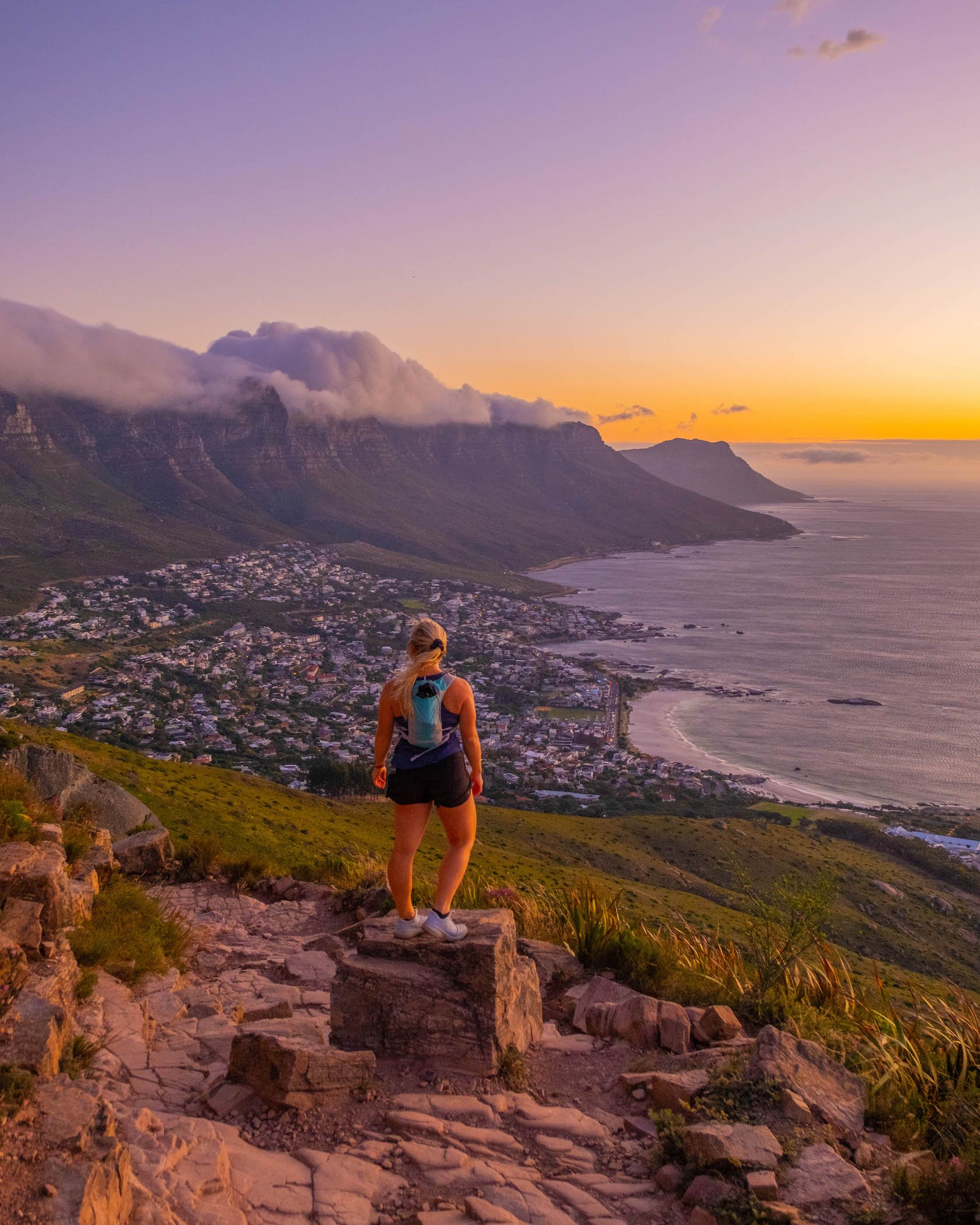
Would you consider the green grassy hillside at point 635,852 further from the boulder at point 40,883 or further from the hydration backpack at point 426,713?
the boulder at point 40,883

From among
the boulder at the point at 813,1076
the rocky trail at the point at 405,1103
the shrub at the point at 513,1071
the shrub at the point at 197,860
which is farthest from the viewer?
the shrub at the point at 197,860

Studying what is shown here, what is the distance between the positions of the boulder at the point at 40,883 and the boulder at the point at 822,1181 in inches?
185

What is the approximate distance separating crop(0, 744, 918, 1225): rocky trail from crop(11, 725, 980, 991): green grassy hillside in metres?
2.77

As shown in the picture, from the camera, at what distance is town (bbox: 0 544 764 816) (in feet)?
149

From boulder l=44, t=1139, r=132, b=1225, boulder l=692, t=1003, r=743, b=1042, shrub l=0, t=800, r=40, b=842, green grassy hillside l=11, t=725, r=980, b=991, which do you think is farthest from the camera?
green grassy hillside l=11, t=725, r=980, b=991

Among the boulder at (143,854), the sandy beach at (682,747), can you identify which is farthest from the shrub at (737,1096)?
the sandy beach at (682,747)

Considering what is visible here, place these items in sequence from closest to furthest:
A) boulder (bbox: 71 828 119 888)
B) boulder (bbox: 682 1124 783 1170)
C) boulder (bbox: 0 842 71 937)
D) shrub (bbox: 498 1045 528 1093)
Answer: boulder (bbox: 682 1124 783 1170) → shrub (bbox: 498 1045 528 1093) → boulder (bbox: 0 842 71 937) → boulder (bbox: 71 828 119 888)

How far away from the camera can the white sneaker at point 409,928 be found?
17.4 ft

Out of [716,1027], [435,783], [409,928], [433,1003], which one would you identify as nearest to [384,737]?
[435,783]

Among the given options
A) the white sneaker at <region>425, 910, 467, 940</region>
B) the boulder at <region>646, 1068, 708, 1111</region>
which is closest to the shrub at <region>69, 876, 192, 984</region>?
the white sneaker at <region>425, 910, 467, 940</region>

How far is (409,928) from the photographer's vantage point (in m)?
5.30

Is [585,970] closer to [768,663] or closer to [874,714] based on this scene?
[874,714]

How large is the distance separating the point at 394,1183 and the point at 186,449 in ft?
546

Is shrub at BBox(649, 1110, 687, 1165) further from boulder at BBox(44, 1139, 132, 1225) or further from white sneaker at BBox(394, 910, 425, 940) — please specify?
boulder at BBox(44, 1139, 132, 1225)
